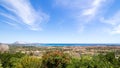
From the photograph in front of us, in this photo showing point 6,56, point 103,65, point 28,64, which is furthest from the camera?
point 6,56

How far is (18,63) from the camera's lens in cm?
2578

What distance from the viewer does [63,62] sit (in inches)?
945

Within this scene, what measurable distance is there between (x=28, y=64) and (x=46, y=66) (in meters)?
2.66

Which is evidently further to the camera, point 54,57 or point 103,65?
point 54,57

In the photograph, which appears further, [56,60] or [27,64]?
[27,64]

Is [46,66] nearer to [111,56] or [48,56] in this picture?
[48,56]

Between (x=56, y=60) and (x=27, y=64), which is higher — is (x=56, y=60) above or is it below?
above

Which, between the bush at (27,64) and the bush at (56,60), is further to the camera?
the bush at (27,64)

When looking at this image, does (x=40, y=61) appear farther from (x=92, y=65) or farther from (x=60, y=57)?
(x=92, y=65)

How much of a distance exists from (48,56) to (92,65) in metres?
7.59

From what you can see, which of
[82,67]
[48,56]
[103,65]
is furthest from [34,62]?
[103,65]

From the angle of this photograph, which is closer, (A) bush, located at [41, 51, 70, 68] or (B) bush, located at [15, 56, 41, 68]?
(A) bush, located at [41, 51, 70, 68]

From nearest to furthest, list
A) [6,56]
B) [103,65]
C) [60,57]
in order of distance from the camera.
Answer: [103,65] → [60,57] → [6,56]

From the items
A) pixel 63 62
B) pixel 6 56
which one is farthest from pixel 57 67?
pixel 6 56
